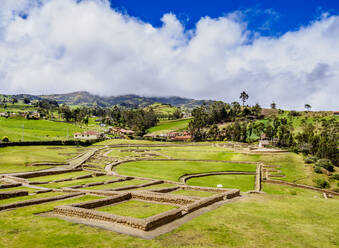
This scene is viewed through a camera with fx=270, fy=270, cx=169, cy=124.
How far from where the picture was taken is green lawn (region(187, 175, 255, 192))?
38469mm

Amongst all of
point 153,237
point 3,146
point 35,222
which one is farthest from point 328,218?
point 3,146

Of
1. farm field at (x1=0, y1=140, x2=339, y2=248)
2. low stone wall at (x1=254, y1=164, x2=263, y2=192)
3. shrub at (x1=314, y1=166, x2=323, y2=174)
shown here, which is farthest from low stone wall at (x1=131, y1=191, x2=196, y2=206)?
shrub at (x1=314, y1=166, x2=323, y2=174)

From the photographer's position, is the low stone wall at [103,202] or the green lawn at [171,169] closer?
the low stone wall at [103,202]

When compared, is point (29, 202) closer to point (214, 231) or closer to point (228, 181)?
point (214, 231)

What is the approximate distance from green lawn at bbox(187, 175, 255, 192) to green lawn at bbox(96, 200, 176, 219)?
1854 cm

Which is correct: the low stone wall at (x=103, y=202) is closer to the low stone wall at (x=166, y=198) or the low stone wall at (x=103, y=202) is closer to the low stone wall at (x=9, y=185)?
the low stone wall at (x=166, y=198)

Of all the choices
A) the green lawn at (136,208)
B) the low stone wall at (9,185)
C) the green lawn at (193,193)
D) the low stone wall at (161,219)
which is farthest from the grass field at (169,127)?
the low stone wall at (161,219)

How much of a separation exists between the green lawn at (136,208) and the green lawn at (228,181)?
60.8 feet

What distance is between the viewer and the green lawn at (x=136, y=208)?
1805cm

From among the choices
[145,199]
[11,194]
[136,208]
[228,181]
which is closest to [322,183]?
[228,181]

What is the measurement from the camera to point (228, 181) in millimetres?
41625

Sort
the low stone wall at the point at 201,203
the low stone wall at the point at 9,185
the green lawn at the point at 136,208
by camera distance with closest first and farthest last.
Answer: the green lawn at the point at 136,208, the low stone wall at the point at 201,203, the low stone wall at the point at 9,185

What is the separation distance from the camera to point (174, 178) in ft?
131

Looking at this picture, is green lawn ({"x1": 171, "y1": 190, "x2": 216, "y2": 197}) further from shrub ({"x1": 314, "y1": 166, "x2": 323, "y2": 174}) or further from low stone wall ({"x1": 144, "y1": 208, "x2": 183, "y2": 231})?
shrub ({"x1": 314, "y1": 166, "x2": 323, "y2": 174})
